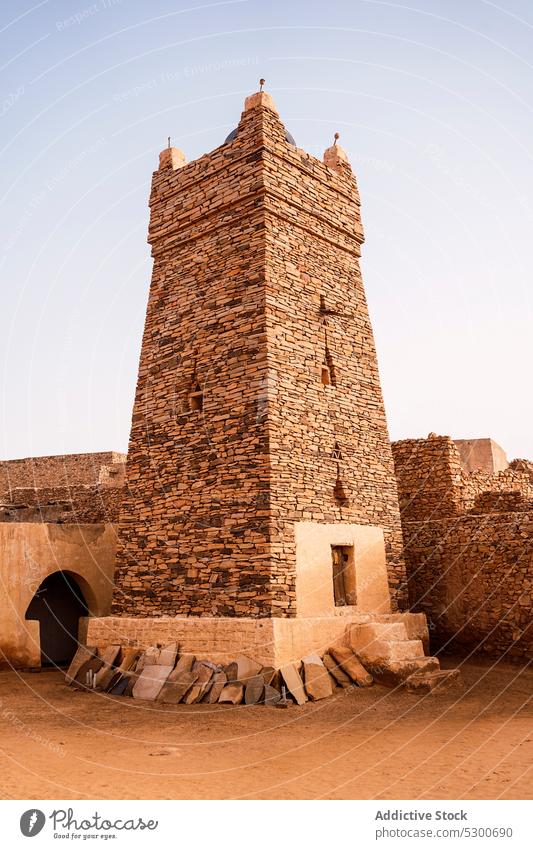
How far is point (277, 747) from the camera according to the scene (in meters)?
7.14

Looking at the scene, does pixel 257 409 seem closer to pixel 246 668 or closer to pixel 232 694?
pixel 246 668

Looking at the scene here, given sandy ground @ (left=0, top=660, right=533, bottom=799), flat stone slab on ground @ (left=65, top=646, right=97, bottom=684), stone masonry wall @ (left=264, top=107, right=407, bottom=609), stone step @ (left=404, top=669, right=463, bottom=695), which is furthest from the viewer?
flat stone slab on ground @ (left=65, top=646, right=97, bottom=684)

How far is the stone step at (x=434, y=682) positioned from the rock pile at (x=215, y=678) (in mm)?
730

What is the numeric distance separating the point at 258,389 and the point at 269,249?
2813 millimetres

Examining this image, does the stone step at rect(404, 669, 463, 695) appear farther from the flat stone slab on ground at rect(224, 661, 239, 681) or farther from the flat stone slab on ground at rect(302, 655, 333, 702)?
the flat stone slab on ground at rect(224, 661, 239, 681)

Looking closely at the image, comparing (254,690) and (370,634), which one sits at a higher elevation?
Answer: (370,634)

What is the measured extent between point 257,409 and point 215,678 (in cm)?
441

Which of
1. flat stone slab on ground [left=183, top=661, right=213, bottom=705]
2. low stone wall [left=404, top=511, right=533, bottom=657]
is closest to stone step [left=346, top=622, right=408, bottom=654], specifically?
low stone wall [left=404, top=511, right=533, bottom=657]

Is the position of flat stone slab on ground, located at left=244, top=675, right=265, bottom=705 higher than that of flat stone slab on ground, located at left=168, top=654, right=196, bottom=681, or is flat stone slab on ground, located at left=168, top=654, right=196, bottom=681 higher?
flat stone slab on ground, located at left=168, top=654, right=196, bottom=681

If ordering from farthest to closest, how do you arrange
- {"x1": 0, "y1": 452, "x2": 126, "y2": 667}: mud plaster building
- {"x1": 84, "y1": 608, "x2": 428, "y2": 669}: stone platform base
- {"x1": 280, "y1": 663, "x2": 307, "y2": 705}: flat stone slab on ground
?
{"x1": 0, "y1": 452, "x2": 126, "y2": 667}: mud plaster building
{"x1": 84, "y1": 608, "x2": 428, "y2": 669}: stone platform base
{"x1": 280, "y1": 663, "x2": 307, "y2": 705}: flat stone slab on ground

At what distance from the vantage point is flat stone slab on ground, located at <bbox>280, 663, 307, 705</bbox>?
8.95m

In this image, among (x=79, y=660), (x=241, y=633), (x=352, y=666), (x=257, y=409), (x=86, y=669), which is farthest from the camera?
(x=79, y=660)

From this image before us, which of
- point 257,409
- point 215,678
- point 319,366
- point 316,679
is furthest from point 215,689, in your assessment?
point 319,366
